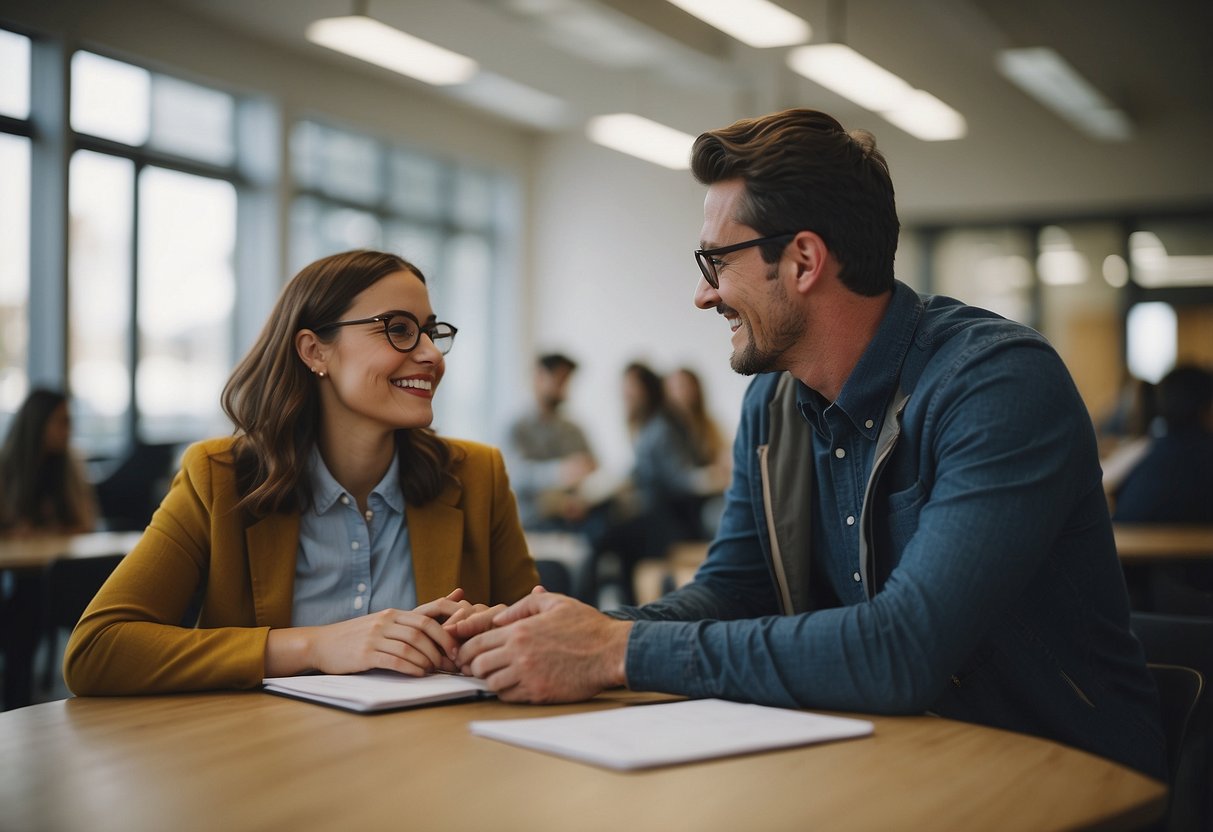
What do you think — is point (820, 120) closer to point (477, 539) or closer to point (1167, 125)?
point (477, 539)

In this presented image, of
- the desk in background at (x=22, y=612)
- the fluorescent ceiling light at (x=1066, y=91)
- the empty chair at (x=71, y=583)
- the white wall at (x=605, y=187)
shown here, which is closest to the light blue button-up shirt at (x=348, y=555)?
the empty chair at (x=71, y=583)

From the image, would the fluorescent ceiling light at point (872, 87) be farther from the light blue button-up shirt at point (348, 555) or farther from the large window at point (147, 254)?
the light blue button-up shirt at point (348, 555)

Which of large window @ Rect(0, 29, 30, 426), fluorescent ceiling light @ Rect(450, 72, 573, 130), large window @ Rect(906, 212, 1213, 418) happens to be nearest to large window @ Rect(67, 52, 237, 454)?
large window @ Rect(0, 29, 30, 426)

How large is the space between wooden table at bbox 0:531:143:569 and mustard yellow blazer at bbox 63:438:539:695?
6.34ft

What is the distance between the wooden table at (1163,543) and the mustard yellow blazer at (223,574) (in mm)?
2232

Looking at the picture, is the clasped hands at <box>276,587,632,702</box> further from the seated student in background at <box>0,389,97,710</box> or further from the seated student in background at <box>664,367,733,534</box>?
the seated student in background at <box>664,367,733,534</box>

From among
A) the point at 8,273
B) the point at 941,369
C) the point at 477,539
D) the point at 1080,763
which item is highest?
the point at 8,273

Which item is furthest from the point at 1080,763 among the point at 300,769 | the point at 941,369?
the point at 300,769

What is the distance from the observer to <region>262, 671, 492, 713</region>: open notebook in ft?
4.59

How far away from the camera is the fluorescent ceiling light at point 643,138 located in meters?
8.16

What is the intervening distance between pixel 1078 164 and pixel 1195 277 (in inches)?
52.8

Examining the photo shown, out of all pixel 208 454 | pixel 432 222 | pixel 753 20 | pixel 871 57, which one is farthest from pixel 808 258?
pixel 432 222

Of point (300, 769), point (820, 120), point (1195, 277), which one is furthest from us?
point (1195, 277)

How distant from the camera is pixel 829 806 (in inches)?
40.9
